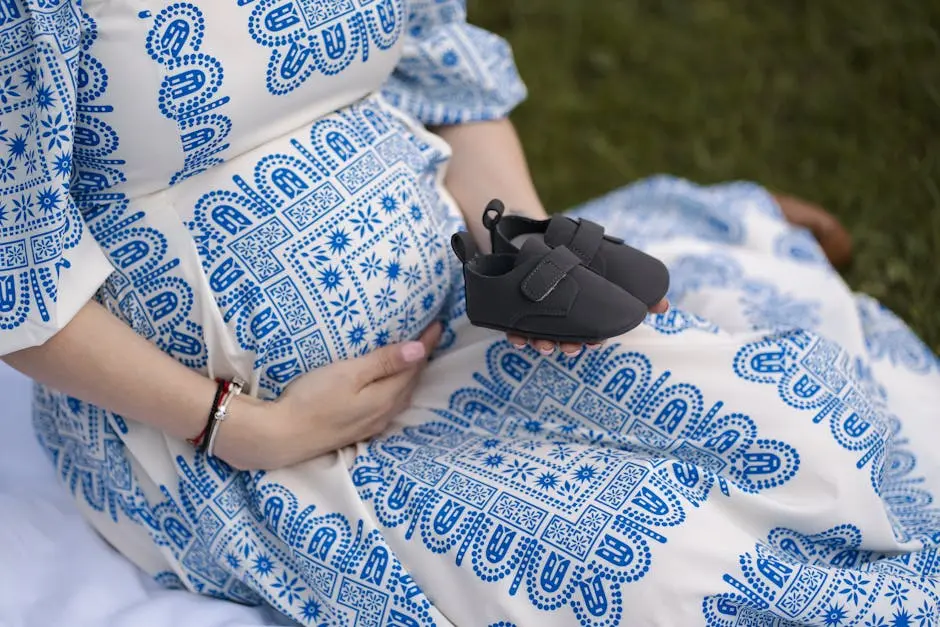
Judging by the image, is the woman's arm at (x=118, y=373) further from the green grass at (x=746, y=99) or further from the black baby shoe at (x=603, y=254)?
the green grass at (x=746, y=99)

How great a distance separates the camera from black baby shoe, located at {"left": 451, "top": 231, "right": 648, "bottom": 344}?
1.01 metres

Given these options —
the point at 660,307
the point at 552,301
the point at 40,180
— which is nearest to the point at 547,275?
the point at 552,301

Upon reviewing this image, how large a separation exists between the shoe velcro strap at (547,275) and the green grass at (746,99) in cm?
110

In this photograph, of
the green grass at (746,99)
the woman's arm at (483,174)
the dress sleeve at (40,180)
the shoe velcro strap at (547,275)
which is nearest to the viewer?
the dress sleeve at (40,180)

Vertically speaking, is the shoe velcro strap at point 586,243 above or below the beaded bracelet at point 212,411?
above

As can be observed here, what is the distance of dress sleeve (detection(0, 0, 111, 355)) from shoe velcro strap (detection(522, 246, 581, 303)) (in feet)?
1.50

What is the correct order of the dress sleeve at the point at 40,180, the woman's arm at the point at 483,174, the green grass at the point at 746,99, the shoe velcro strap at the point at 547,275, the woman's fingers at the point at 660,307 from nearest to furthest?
the dress sleeve at the point at 40,180
the shoe velcro strap at the point at 547,275
the woman's fingers at the point at 660,307
the woman's arm at the point at 483,174
the green grass at the point at 746,99

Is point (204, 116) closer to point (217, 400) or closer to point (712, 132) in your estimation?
Result: point (217, 400)

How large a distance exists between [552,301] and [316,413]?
31 cm

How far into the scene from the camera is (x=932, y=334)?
5.53ft

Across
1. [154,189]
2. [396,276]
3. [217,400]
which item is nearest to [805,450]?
[396,276]

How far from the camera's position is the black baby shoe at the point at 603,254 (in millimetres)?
1069

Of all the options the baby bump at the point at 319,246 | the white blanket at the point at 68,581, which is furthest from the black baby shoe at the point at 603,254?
the white blanket at the point at 68,581

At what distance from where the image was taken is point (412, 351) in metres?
1.15
